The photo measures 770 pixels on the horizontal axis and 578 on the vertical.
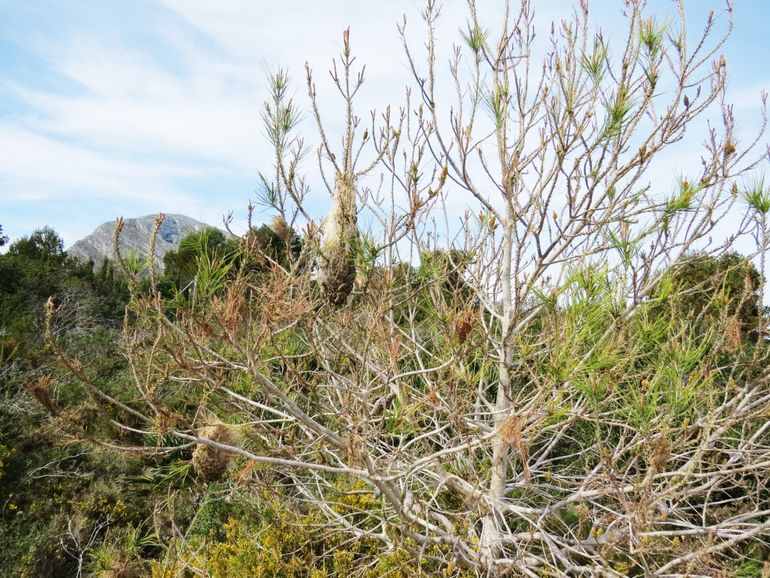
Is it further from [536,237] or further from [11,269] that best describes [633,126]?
[11,269]

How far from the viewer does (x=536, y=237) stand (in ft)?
7.77

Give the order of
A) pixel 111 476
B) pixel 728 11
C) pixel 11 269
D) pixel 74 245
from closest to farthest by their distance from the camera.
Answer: pixel 728 11, pixel 111 476, pixel 11 269, pixel 74 245

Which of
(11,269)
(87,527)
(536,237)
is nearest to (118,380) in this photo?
(87,527)

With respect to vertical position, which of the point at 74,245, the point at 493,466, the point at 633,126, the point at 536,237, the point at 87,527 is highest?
the point at 74,245

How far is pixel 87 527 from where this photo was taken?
16.3ft

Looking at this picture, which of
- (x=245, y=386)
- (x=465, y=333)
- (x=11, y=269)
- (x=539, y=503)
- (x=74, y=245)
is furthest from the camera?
(x=74, y=245)

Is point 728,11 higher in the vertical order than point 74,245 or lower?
lower

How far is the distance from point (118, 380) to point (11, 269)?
3.93 m

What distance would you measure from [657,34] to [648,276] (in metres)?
1.07

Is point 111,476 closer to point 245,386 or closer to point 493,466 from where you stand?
point 245,386

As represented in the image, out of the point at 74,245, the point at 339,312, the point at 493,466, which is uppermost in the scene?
the point at 74,245

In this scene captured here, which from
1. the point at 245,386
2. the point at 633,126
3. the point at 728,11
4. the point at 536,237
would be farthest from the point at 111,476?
the point at 728,11

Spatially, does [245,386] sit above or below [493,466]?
above

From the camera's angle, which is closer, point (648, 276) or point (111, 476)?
point (648, 276)
